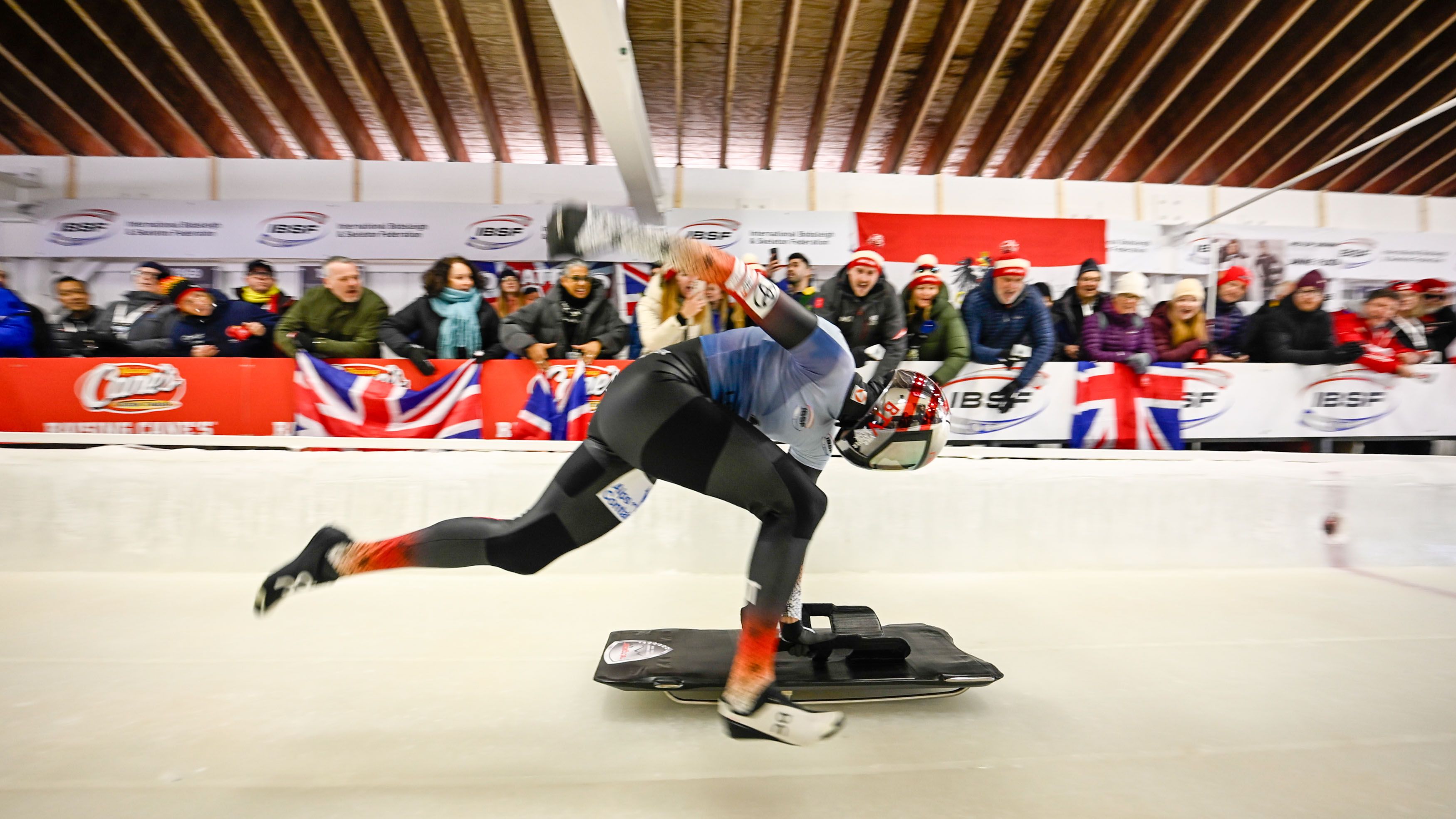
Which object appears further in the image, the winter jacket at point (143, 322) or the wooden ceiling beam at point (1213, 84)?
the wooden ceiling beam at point (1213, 84)

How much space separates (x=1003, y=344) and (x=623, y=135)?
11.0 feet

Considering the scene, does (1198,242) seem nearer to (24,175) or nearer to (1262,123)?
(1262,123)

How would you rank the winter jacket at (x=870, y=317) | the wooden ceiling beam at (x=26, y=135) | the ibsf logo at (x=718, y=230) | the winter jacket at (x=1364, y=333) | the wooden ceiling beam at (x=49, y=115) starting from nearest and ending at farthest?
the winter jacket at (x=870, y=317), the winter jacket at (x=1364, y=333), the wooden ceiling beam at (x=49, y=115), the wooden ceiling beam at (x=26, y=135), the ibsf logo at (x=718, y=230)

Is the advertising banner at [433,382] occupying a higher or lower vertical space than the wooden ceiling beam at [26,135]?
lower

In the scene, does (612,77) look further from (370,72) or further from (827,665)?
(827,665)

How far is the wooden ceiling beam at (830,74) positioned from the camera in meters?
5.41

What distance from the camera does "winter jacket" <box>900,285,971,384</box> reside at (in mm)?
4145

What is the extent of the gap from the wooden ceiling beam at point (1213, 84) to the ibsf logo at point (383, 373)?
7488 millimetres

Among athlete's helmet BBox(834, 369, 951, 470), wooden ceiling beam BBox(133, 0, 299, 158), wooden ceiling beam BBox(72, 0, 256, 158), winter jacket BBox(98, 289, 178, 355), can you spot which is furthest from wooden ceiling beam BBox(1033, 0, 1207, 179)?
wooden ceiling beam BBox(72, 0, 256, 158)

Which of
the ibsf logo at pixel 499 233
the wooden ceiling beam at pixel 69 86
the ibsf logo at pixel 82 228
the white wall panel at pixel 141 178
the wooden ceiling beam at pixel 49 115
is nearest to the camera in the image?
the wooden ceiling beam at pixel 69 86

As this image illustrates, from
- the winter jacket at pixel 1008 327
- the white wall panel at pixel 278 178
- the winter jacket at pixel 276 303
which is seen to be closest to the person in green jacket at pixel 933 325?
the winter jacket at pixel 1008 327

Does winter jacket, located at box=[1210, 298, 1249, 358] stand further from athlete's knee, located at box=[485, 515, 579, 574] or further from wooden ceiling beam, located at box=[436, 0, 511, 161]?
wooden ceiling beam, located at box=[436, 0, 511, 161]

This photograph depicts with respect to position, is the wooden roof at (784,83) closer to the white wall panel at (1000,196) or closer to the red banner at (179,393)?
the white wall panel at (1000,196)

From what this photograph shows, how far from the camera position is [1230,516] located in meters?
3.40
